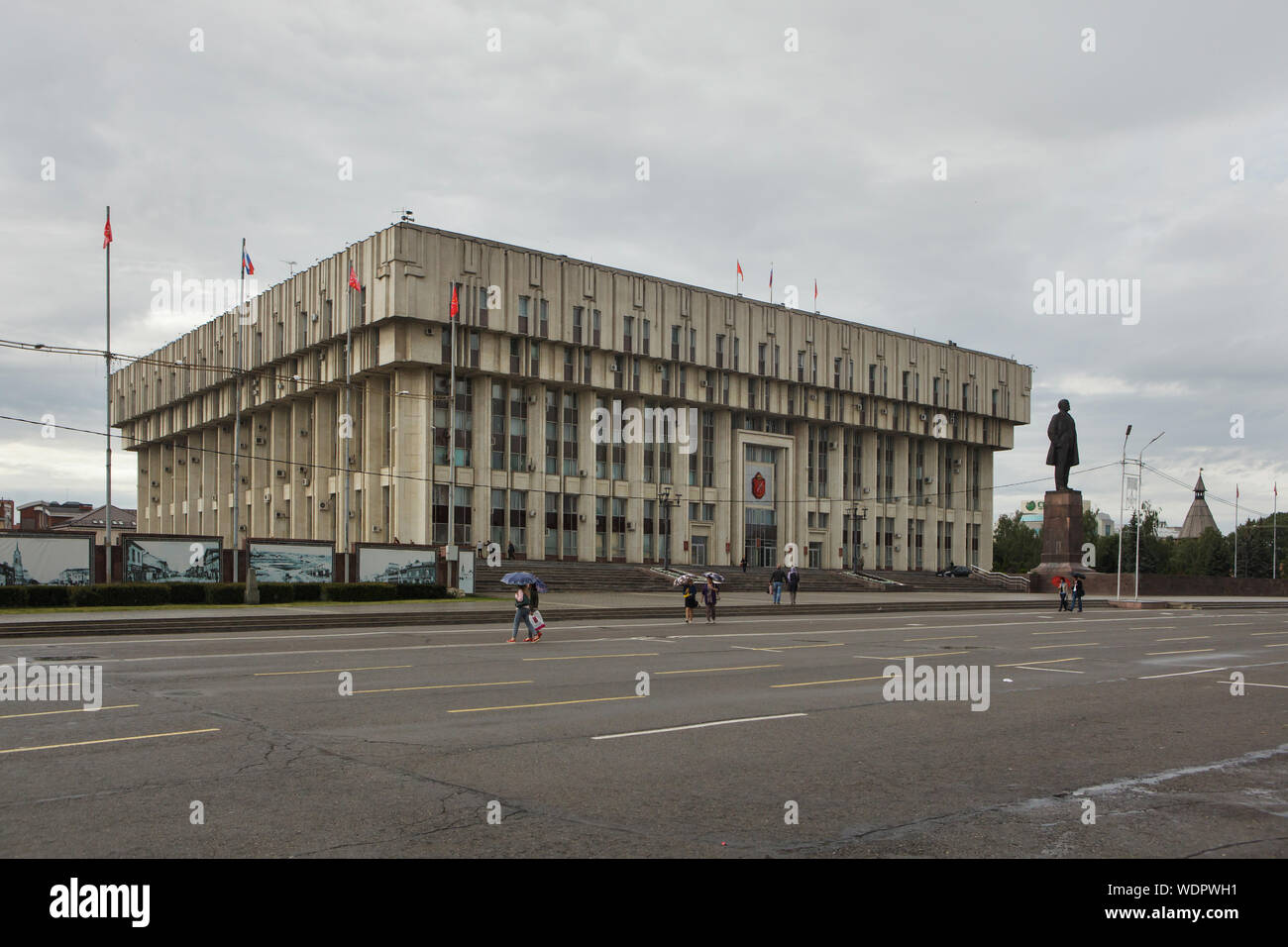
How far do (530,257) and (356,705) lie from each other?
5310cm

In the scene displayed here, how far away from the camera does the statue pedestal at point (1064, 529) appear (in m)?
60.0

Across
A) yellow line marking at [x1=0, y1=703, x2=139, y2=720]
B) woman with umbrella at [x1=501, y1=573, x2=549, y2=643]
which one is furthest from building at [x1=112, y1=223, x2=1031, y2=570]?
yellow line marking at [x1=0, y1=703, x2=139, y2=720]

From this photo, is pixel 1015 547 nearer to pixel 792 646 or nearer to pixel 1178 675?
pixel 792 646

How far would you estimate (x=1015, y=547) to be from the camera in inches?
6053

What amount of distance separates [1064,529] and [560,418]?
30773 mm

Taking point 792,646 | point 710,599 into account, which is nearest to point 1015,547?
point 710,599

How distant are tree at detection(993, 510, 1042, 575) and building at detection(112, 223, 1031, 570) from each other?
5992 cm

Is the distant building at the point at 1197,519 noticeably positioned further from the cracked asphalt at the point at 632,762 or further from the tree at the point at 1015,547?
the cracked asphalt at the point at 632,762

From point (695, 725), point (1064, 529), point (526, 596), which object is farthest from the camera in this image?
point (1064, 529)

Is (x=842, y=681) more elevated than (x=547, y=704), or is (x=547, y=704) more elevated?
(x=547, y=704)

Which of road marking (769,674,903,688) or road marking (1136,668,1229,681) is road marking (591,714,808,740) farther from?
road marking (1136,668,1229,681)

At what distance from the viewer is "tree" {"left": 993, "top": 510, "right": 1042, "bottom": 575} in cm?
15035

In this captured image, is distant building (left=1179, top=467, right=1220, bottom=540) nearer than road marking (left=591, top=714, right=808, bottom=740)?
No
